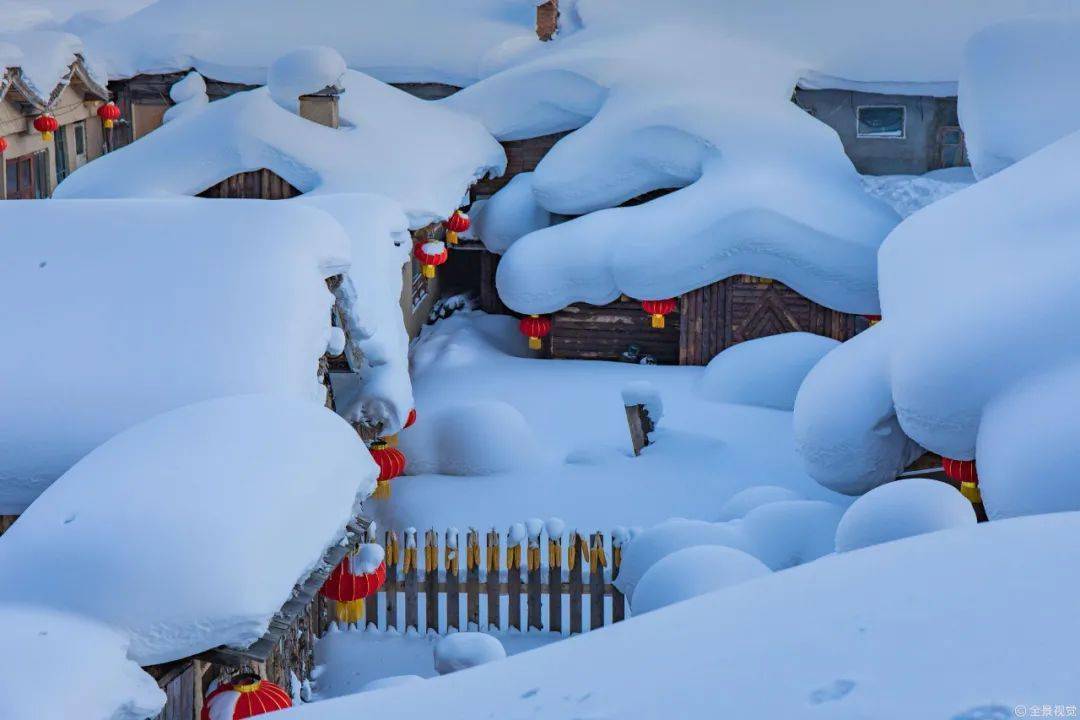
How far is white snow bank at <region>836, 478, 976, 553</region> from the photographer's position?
30.5ft

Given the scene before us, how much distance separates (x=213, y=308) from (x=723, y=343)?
11.5 meters

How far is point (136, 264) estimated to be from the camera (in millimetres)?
10141

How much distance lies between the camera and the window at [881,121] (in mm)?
23422

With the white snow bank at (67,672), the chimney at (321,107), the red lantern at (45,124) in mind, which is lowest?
the white snow bank at (67,672)

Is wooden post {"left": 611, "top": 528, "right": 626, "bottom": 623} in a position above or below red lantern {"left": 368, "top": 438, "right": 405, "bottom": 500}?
below

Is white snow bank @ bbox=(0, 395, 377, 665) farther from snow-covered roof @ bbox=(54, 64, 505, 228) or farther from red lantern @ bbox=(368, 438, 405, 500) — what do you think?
snow-covered roof @ bbox=(54, 64, 505, 228)

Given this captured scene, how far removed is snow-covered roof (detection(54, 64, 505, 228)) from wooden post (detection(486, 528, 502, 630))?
6.55m

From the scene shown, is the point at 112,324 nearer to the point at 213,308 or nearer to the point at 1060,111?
the point at 213,308

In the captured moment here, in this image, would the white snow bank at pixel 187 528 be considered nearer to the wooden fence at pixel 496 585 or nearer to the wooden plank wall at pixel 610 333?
the wooden fence at pixel 496 585

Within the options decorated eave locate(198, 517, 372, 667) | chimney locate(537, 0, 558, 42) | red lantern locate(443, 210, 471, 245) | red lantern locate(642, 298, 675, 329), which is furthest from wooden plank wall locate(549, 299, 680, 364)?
decorated eave locate(198, 517, 372, 667)

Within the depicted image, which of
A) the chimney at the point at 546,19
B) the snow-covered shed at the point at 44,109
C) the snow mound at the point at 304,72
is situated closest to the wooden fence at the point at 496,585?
the snow mound at the point at 304,72

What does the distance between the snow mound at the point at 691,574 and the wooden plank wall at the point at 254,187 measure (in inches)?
364

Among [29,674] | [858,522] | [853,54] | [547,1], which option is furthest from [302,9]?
[29,674]

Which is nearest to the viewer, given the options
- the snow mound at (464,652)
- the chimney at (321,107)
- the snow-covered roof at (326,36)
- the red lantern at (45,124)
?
the snow mound at (464,652)
